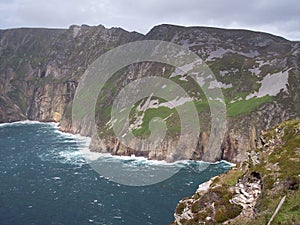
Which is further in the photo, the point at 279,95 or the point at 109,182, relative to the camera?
the point at 279,95

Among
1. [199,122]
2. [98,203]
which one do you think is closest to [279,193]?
[98,203]

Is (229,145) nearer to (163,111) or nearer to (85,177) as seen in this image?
(163,111)

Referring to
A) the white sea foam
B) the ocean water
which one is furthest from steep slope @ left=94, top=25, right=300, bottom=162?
the ocean water

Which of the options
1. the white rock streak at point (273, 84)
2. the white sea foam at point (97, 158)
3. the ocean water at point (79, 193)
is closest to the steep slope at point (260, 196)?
the ocean water at point (79, 193)

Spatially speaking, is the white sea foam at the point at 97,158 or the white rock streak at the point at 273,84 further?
→ the white rock streak at the point at 273,84

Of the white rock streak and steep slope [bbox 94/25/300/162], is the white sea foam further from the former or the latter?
the white rock streak

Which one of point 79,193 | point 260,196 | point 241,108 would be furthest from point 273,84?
point 260,196

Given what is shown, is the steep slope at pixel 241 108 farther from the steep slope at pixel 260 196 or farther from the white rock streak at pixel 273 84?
the steep slope at pixel 260 196
